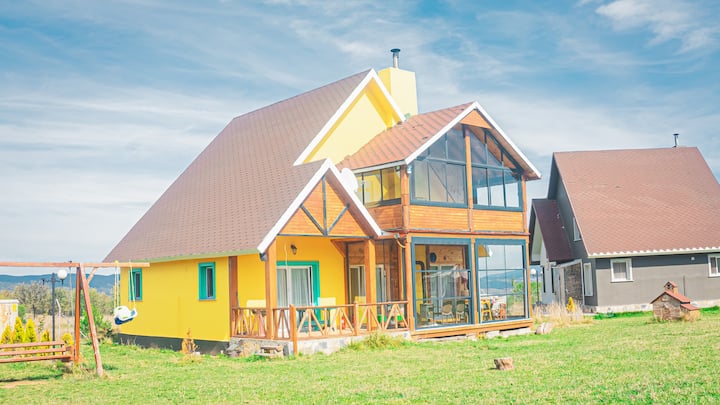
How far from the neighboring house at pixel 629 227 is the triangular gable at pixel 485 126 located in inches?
308

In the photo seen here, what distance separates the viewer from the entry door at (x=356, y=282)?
22370mm

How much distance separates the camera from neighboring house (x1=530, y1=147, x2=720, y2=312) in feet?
100

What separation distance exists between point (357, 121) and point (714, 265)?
59.2ft

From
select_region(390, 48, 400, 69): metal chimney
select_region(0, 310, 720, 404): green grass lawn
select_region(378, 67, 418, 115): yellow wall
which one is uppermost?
select_region(390, 48, 400, 69): metal chimney

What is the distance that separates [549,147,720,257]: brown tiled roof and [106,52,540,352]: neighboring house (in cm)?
781

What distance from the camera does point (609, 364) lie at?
546 inches

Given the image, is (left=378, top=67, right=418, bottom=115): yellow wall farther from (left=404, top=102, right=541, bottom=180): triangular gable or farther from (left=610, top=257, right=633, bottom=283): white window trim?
(left=610, top=257, right=633, bottom=283): white window trim

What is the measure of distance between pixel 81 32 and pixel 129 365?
9273 mm

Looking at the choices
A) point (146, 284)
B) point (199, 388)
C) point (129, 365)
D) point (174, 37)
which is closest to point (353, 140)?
point (174, 37)

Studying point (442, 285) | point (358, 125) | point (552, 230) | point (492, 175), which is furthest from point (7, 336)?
point (552, 230)

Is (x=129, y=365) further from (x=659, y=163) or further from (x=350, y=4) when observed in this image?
(x=659, y=163)

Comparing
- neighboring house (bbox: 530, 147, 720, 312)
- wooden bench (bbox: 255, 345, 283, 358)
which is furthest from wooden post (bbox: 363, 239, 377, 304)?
neighboring house (bbox: 530, 147, 720, 312)

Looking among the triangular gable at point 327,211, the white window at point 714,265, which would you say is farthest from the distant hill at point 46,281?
the white window at point 714,265

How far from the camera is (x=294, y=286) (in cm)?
2141
